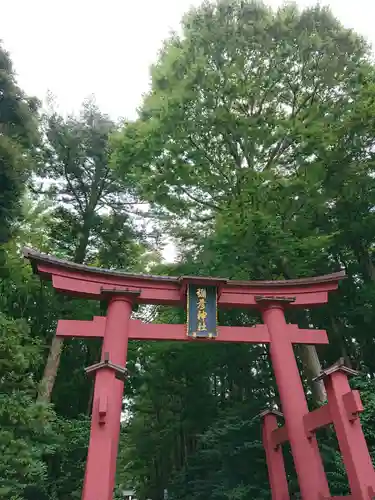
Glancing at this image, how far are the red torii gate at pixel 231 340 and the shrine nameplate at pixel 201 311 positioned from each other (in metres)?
0.02

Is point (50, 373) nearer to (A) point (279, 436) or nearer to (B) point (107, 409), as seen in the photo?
(B) point (107, 409)

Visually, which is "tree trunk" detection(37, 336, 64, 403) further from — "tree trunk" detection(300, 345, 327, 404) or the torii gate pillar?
"tree trunk" detection(300, 345, 327, 404)

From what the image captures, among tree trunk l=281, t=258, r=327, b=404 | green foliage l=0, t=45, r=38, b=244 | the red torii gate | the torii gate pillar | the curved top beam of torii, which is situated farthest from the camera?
tree trunk l=281, t=258, r=327, b=404

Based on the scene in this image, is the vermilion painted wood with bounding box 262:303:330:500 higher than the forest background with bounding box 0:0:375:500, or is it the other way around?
the forest background with bounding box 0:0:375:500

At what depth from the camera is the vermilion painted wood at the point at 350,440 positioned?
5.99 m

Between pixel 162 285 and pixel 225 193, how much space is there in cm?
453

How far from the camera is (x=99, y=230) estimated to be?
1473 centimetres

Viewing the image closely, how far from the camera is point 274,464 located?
7961 millimetres

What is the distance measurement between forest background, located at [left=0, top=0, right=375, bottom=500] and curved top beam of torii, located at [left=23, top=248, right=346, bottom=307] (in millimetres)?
1213

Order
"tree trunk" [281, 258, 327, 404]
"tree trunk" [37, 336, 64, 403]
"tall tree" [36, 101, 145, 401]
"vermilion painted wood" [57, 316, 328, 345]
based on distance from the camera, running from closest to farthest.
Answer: "vermilion painted wood" [57, 316, 328, 345] < "tree trunk" [281, 258, 327, 404] < "tree trunk" [37, 336, 64, 403] < "tall tree" [36, 101, 145, 401]

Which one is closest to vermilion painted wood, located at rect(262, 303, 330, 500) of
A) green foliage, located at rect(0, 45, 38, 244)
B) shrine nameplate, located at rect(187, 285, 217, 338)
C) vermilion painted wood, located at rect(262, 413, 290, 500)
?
vermilion painted wood, located at rect(262, 413, 290, 500)

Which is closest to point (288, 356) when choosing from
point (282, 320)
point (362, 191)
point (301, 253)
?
point (282, 320)

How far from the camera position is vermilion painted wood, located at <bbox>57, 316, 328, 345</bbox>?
7504 millimetres

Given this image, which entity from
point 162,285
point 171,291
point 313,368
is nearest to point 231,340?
point 171,291
